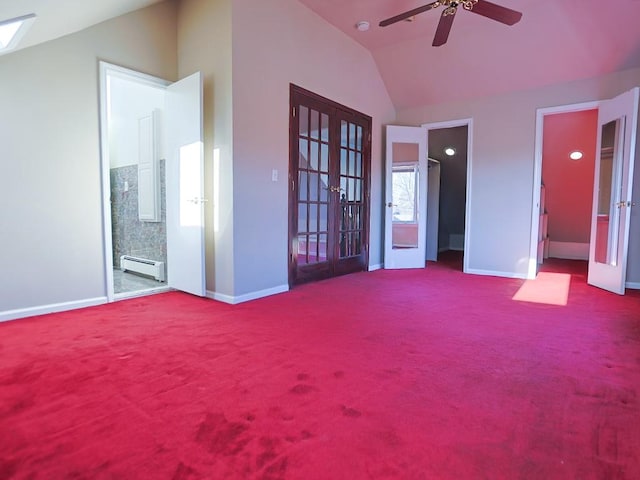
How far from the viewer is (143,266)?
4.06 meters

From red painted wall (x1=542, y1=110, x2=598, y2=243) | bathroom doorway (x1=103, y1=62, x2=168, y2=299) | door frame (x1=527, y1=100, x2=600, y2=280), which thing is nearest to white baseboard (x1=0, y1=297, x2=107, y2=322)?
bathroom doorway (x1=103, y1=62, x2=168, y2=299)

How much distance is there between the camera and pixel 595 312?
2.90 m

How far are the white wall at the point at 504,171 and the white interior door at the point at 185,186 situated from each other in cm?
351

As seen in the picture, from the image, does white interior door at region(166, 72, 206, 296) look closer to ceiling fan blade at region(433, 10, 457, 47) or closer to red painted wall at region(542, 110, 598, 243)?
ceiling fan blade at region(433, 10, 457, 47)

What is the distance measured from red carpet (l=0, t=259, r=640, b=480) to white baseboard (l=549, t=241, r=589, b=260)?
4.21 m

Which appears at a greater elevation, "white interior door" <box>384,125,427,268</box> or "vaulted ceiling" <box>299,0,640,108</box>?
"vaulted ceiling" <box>299,0,640,108</box>

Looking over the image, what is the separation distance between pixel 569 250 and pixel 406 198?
3.58 m

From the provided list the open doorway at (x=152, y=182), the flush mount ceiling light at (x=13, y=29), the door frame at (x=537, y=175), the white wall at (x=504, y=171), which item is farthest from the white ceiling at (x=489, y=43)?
the open doorway at (x=152, y=182)

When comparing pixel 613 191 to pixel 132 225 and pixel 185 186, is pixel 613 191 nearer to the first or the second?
pixel 185 186

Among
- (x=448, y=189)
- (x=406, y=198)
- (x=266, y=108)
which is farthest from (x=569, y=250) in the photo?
(x=266, y=108)

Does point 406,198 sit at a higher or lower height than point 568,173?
lower

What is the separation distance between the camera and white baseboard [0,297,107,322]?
2.53 meters

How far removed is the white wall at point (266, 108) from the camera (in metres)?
3.07

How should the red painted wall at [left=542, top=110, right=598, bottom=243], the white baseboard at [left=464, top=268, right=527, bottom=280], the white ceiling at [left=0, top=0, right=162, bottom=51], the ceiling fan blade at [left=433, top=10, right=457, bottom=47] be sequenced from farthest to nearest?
1. the red painted wall at [left=542, top=110, right=598, bottom=243]
2. the white baseboard at [left=464, top=268, right=527, bottom=280]
3. the ceiling fan blade at [left=433, top=10, right=457, bottom=47]
4. the white ceiling at [left=0, top=0, right=162, bottom=51]
